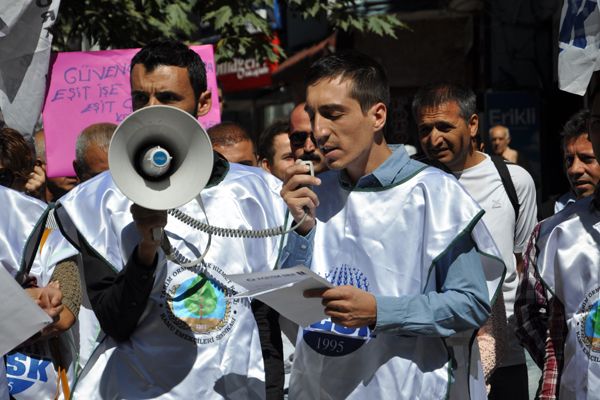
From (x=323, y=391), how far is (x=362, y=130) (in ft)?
2.78

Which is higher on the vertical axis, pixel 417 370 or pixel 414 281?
pixel 414 281

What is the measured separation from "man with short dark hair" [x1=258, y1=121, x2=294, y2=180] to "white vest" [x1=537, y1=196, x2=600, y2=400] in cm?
271

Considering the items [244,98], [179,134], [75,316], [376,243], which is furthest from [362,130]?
[244,98]

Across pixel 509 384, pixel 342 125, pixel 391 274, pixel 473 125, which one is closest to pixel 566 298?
pixel 391 274

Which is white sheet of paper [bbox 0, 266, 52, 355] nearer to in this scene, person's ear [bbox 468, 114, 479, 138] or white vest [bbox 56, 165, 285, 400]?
white vest [bbox 56, 165, 285, 400]

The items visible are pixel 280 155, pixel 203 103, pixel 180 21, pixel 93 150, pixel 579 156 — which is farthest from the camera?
pixel 180 21

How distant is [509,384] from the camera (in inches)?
228

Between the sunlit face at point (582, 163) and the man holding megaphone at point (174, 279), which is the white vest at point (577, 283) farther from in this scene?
the sunlit face at point (582, 163)

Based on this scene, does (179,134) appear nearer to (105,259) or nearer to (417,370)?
(105,259)

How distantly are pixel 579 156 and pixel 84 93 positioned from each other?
3.27 metres

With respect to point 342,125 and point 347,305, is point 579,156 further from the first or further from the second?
point 347,305

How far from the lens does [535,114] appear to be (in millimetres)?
15172

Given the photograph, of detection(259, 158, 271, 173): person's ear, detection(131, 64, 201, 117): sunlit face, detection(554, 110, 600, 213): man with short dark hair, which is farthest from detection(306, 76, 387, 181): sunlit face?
detection(259, 158, 271, 173): person's ear

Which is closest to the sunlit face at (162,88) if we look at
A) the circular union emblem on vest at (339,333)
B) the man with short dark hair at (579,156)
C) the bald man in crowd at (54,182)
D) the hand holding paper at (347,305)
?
the circular union emblem on vest at (339,333)
